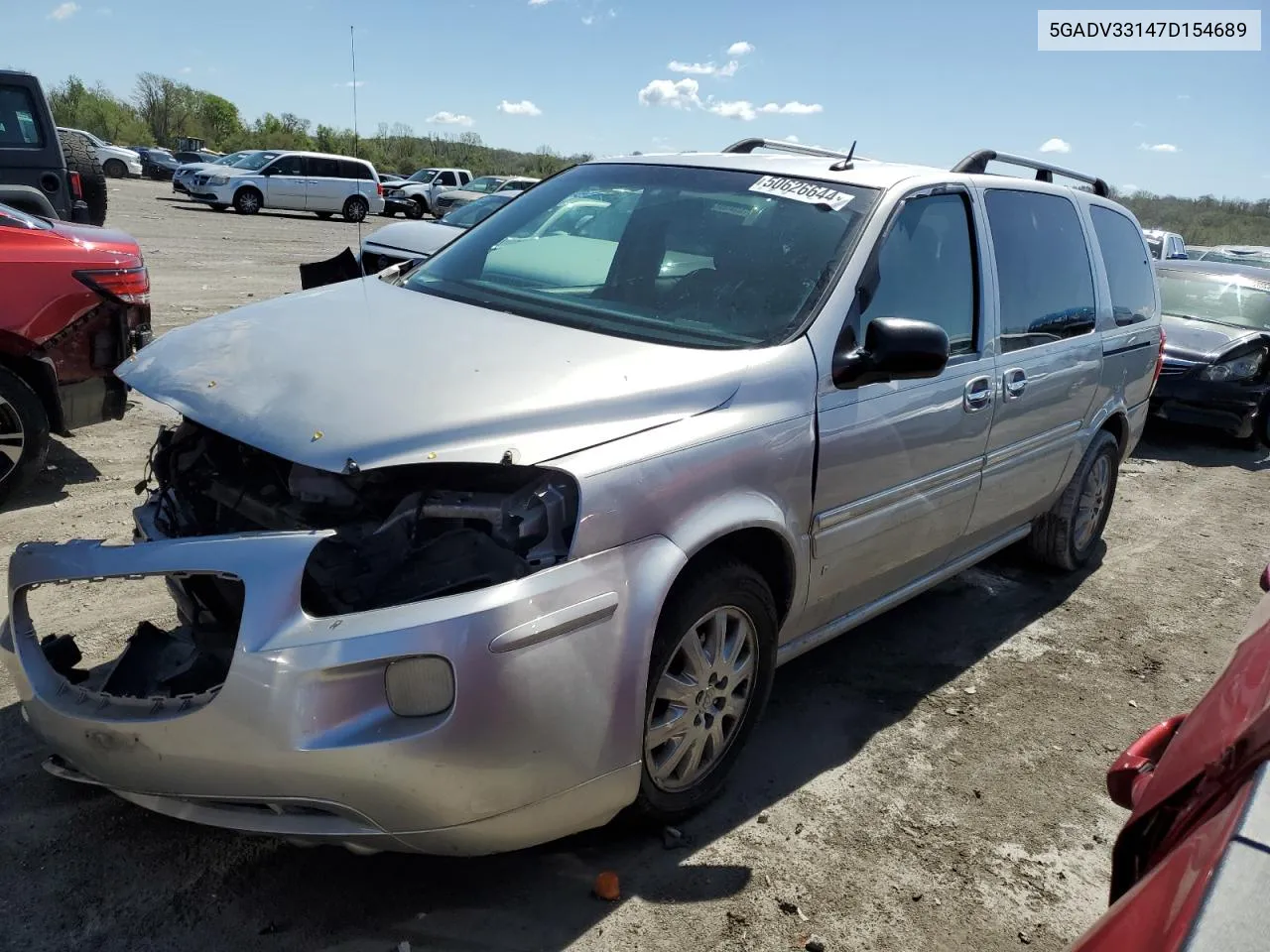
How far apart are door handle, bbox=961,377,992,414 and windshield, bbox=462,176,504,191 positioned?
2817 cm

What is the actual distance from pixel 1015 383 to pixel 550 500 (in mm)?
2491

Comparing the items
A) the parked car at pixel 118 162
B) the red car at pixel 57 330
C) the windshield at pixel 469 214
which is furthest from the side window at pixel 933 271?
the parked car at pixel 118 162

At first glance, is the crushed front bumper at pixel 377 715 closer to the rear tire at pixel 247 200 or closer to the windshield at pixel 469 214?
the windshield at pixel 469 214

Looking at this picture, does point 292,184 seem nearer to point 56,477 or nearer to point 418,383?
point 56,477

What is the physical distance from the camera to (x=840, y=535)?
342 centimetres

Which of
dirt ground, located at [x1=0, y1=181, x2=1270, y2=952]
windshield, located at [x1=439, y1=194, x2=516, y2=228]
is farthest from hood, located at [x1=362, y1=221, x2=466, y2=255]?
dirt ground, located at [x1=0, y1=181, x2=1270, y2=952]

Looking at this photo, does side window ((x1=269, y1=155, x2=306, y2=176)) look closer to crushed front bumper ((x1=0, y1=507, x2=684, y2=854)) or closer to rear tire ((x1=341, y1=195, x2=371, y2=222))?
rear tire ((x1=341, y1=195, x2=371, y2=222))

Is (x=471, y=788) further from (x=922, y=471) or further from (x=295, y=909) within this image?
(x=922, y=471)

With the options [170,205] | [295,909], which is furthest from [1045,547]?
[170,205]

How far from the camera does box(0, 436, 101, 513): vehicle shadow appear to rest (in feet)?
17.1

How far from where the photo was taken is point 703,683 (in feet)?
9.87

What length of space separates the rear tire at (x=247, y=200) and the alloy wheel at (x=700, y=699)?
2889 centimetres

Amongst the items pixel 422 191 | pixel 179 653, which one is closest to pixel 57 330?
pixel 179 653

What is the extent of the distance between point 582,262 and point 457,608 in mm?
1955
